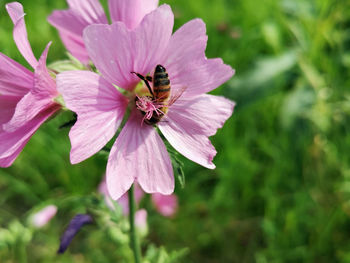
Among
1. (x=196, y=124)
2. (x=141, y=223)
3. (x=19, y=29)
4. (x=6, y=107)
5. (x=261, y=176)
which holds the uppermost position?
(x=19, y=29)

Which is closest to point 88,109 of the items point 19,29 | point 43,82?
point 43,82

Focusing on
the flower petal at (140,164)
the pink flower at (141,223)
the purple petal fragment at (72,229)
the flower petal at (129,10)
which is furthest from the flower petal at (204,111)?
the pink flower at (141,223)

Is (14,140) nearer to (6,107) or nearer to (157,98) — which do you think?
(6,107)

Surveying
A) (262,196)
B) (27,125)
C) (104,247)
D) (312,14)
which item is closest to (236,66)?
(312,14)

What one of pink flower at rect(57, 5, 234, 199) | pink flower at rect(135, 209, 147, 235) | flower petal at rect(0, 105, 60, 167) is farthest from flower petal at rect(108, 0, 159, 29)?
pink flower at rect(135, 209, 147, 235)

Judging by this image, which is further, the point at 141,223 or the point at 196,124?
the point at 141,223
